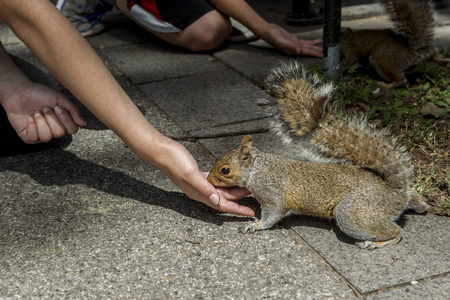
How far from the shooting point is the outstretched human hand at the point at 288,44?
3.50 meters

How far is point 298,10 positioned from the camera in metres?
4.29

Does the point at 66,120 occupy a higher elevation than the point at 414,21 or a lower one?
lower

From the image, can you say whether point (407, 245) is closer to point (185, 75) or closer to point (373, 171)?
point (373, 171)

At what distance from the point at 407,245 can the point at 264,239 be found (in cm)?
48

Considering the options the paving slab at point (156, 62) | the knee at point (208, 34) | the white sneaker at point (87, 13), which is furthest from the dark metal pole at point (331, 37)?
the white sneaker at point (87, 13)

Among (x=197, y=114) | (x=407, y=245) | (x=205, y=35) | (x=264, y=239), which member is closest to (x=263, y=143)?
(x=197, y=114)

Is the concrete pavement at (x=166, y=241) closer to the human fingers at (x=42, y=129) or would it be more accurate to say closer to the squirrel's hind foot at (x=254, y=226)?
the squirrel's hind foot at (x=254, y=226)

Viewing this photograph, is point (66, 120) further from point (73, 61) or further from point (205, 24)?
point (205, 24)

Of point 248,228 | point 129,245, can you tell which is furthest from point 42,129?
point 248,228

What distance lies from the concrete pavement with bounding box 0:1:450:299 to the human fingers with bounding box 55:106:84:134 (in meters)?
0.24

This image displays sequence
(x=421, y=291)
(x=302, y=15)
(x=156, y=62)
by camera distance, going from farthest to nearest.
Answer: (x=302, y=15) → (x=156, y=62) → (x=421, y=291)

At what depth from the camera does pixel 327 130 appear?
190cm

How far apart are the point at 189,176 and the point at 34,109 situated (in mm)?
803

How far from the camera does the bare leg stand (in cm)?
367
